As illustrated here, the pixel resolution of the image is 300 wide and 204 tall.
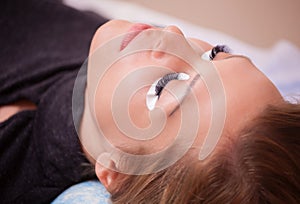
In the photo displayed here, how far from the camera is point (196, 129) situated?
0.57 meters

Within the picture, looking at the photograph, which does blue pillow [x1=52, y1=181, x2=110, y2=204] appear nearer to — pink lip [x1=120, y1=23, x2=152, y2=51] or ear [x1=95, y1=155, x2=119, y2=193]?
ear [x1=95, y1=155, x2=119, y2=193]

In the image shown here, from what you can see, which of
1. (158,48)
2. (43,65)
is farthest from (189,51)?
(43,65)

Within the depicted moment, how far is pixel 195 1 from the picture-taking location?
125cm

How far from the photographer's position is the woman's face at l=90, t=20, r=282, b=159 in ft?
1.86

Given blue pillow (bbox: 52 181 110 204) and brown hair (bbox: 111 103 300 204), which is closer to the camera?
brown hair (bbox: 111 103 300 204)

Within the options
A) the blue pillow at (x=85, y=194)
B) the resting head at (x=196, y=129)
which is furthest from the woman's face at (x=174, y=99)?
the blue pillow at (x=85, y=194)

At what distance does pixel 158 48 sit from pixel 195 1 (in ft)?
2.18

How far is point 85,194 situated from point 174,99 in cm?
22

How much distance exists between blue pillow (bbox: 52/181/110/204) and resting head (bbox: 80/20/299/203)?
0.06 meters

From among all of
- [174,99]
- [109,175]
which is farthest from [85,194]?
[174,99]

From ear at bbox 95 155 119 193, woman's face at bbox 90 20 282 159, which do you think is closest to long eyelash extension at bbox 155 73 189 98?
woman's face at bbox 90 20 282 159

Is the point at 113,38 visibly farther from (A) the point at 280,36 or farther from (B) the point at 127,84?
(A) the point at 280,36

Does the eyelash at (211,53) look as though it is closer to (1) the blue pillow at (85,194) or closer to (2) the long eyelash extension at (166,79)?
(2) the long eyelash extension at (166,79)

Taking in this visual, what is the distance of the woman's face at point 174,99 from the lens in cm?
57
